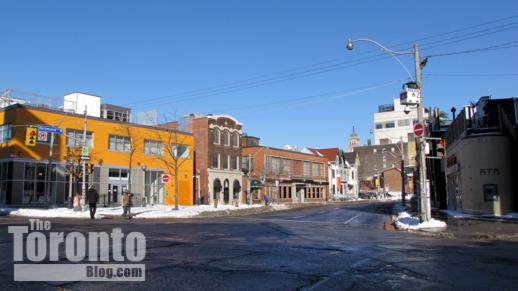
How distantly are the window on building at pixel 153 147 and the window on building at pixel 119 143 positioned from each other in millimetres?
2835

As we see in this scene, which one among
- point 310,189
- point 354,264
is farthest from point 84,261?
point 310,189

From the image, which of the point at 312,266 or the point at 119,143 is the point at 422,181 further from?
the point at 119,143

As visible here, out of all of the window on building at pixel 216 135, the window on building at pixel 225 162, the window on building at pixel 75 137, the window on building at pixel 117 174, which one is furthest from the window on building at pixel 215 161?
the window on building at pixel 75 137

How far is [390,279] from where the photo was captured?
866 cm

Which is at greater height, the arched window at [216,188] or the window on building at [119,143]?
the window on building at [119,143]

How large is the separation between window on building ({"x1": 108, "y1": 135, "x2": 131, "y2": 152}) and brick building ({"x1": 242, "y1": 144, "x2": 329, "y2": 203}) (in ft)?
71.2

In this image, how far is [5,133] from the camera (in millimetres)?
44312

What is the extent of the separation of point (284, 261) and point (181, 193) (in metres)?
49.5

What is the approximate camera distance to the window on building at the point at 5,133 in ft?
144

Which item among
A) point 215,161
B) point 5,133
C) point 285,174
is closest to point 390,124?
point 285,174

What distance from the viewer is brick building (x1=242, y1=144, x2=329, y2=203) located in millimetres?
75375

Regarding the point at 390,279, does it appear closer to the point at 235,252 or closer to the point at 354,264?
the point at 354,264

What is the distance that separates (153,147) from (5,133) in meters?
16.4

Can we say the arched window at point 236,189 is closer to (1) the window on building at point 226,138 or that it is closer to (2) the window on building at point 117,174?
(1) the window on building at point 226,138
